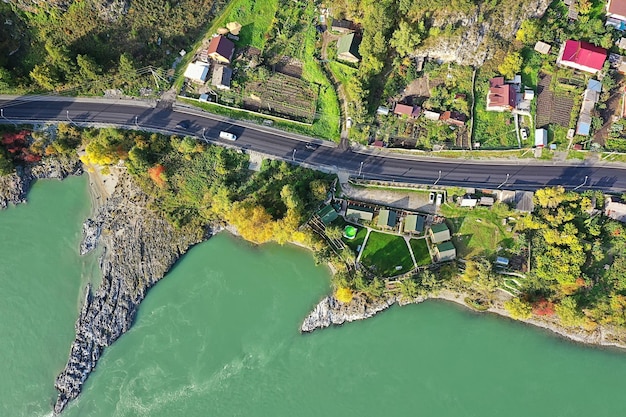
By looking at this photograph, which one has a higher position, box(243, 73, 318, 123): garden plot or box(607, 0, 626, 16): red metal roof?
box(607, 0, 626, 16): red metal roof

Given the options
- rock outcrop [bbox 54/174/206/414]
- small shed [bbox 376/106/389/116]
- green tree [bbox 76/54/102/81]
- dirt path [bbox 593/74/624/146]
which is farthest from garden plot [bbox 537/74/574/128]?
green tree [bbox 76/54/102/81]

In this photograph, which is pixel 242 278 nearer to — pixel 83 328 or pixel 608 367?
pixel 83 328

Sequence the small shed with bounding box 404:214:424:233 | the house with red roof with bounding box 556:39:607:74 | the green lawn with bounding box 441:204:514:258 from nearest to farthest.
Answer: the small shed with bounding box 404:214:424:233 < the green lawn with bounding box 441:204:514:258 < the house with red roof with bounding box 556:39:607:74

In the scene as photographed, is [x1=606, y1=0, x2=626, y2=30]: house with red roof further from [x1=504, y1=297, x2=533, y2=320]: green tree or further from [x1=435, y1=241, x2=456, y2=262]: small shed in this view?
[x1=504, y1=297, x2=533, y2=320]: green tree

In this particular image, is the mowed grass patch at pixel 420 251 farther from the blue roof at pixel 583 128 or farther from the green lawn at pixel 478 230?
the blue roof at pixel 583 128

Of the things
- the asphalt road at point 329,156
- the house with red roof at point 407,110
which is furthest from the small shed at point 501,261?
the house with red roof at point 407,110

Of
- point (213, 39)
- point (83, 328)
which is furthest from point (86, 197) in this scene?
point (213, 39)
